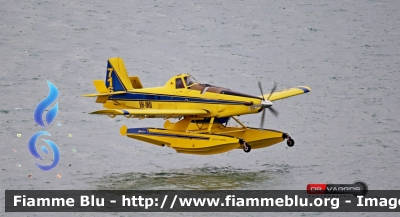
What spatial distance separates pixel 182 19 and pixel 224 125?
3505 centimetres

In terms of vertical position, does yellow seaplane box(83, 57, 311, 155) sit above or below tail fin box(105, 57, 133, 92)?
below

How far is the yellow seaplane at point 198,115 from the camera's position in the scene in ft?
185

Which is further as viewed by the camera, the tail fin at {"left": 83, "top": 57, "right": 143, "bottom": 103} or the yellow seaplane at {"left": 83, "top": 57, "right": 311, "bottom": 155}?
the tail fin at {"left": 83, "top": 57, "right": 143, "bottom": 103}

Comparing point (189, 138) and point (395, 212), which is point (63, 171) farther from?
point (395, 212)

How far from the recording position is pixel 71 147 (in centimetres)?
6069

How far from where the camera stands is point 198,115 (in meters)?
57.9

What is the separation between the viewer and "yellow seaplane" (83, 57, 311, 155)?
56375mm

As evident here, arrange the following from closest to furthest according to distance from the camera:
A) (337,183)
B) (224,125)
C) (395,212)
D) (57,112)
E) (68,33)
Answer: (395,212), (337,183), (224,125), (57,112), (68,33)

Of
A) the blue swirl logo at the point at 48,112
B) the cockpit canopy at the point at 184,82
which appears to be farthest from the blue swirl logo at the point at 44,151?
the cockpit canopy at the point at 184,82

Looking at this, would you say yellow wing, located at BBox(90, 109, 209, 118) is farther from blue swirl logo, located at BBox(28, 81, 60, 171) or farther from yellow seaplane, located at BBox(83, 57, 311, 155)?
blue swirl logo, located at BBox(28, 81, 60, 171)

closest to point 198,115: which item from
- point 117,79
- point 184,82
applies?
point 184,82

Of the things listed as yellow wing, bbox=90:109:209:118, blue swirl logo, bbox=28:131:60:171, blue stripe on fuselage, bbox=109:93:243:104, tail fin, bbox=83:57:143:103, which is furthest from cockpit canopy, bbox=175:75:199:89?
blue swirl logo, bbox=28:131:60:171

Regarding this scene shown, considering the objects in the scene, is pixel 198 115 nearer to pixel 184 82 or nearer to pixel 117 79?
pixel 184 82

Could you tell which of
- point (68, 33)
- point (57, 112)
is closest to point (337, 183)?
point (57, 112)
